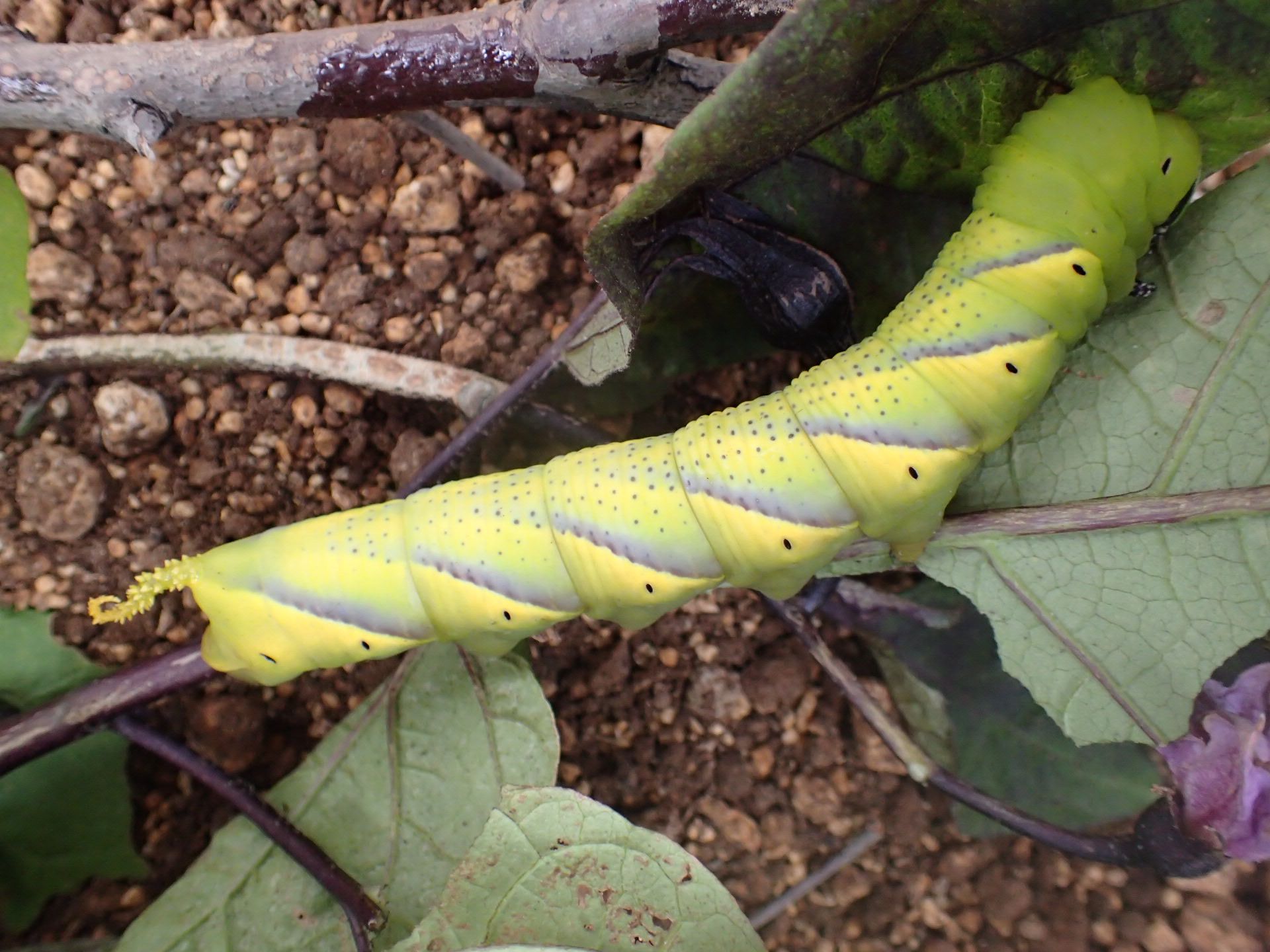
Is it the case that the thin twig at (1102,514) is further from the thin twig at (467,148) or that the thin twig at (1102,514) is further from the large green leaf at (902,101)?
the thin twig at (467,148)

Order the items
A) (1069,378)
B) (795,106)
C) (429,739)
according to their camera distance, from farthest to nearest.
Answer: (429,739)
(1069,378)
(795,106)

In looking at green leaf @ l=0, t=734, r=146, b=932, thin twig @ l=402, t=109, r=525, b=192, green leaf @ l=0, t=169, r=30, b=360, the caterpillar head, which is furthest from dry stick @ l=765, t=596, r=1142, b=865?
green leaf @ l=0, t=169, r=30, b=360

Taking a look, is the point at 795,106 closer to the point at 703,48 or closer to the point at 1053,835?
the point at 703,48

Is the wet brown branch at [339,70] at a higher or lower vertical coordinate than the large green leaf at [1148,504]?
higher

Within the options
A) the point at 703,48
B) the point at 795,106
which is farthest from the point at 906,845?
the point at 703,48

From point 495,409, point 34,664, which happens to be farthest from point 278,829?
point 495,409

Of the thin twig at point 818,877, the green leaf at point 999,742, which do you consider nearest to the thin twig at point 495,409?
the green leaf at point 999,742
